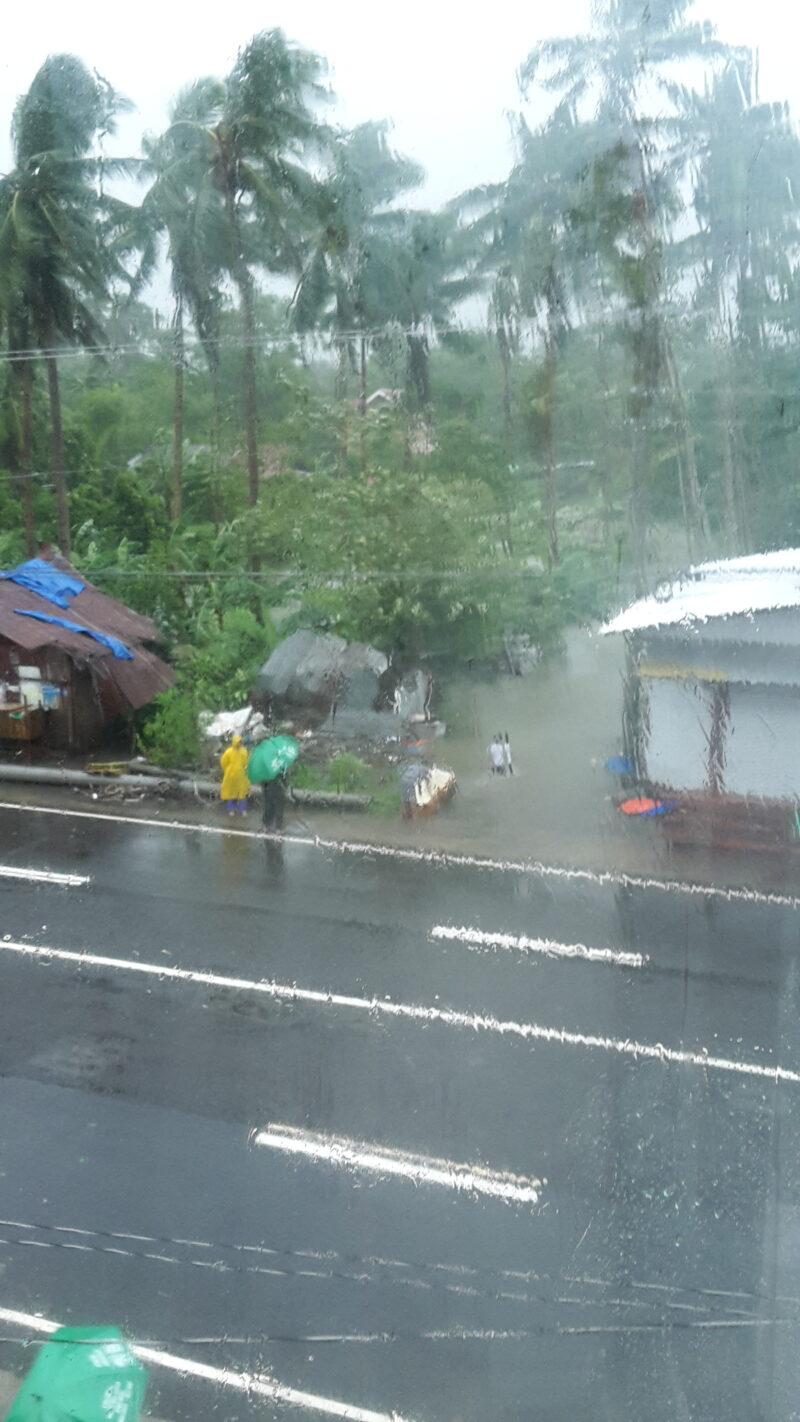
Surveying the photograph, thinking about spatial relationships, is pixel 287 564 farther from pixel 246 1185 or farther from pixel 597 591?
pixel 246 1185

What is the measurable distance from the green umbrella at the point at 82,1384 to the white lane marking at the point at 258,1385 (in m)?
0.09

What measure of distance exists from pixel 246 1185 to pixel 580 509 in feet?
11.2

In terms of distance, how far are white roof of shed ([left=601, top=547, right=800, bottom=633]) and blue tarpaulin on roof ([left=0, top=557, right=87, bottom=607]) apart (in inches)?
268

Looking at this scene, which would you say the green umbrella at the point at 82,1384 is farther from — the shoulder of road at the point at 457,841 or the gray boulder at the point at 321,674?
the gray boulder at the point at 321,674

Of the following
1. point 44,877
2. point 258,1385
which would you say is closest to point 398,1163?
point 258,1385

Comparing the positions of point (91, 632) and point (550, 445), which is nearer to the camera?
point (550, 445)

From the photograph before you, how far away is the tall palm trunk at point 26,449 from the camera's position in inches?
427

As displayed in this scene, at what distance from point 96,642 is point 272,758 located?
2666 mm

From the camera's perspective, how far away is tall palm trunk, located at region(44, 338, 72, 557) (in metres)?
10.3

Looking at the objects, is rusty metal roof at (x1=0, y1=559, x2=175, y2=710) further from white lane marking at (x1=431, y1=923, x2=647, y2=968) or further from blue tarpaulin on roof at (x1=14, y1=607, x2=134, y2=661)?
white lane marking at (x1=431, y1=923, x2=647, y2=968)

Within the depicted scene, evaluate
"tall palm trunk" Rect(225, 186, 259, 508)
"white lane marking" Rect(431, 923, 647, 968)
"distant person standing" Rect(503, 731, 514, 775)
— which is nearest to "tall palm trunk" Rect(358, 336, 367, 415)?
"tall palm trunk" Rect(225, 186, 259, 508)

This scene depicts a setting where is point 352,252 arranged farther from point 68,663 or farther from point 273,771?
point 68,663

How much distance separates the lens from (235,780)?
876cm

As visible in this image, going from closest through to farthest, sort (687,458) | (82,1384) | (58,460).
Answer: (82,1384) < (687,458) < (58,460)
